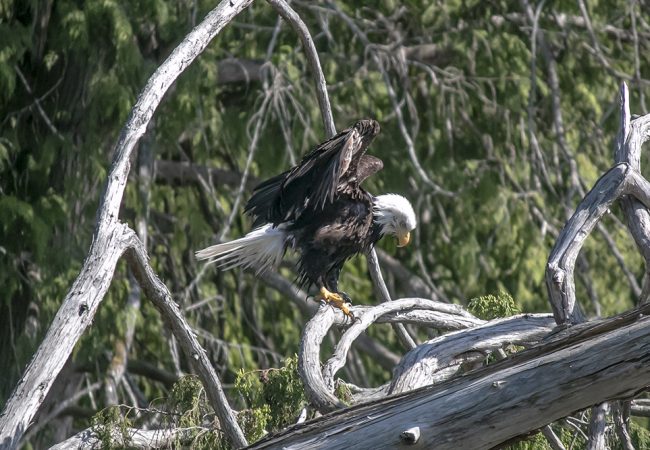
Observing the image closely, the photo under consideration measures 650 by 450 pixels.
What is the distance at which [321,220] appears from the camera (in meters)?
5.25

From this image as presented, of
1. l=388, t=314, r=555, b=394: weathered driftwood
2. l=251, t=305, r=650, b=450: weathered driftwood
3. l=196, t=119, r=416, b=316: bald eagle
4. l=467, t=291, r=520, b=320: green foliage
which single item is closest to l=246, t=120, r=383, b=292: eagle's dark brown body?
l=196, t=119, r=416, b=316: bald eagle

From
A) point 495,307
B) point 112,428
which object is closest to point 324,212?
point 495,307

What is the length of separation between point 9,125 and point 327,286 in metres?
2.32

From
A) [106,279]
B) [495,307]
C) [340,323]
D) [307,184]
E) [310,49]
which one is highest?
[310,49]

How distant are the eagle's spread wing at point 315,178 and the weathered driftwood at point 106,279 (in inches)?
44.9

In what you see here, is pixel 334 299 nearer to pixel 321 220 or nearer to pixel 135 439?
pixel 321 220

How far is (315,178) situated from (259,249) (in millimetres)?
448

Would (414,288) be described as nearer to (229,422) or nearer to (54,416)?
(54,416)

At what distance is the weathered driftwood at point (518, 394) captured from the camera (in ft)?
8.06

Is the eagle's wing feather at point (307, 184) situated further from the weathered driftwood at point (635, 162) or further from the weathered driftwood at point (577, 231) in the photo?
the weathered driftwood at point (577, 231)

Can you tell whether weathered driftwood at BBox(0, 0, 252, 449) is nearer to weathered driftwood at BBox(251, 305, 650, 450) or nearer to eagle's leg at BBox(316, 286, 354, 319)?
weathered driftwood at BBox(251, 305, 650, 450)

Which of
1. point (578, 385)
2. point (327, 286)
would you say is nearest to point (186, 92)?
point (327, 286)

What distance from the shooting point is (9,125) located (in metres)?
6.70

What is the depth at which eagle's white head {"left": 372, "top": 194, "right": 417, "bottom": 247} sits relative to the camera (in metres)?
5.46
